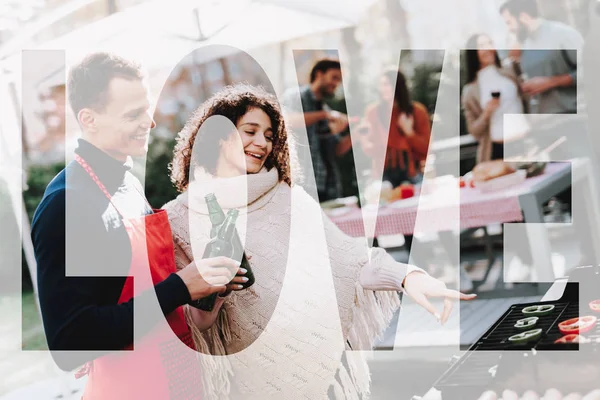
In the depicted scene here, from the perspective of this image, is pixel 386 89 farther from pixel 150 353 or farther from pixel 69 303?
pixel 69 303

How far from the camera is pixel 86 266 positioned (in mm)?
1384

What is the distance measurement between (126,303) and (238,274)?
29 cm

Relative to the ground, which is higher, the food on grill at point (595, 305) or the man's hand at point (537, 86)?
the man's hand at point (537, 86)

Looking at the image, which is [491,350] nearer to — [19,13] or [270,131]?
[270,131]

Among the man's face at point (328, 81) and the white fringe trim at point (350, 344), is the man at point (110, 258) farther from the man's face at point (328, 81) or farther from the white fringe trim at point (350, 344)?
the man's face at point (328, 81)

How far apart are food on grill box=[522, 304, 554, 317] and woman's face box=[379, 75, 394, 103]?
86.8 inches

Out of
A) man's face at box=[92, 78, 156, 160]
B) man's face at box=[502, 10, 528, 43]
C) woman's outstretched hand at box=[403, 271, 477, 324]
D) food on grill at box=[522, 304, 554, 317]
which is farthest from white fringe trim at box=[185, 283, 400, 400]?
man's face at box=[502, 10, 528, 43]

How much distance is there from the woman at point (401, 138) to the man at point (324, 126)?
0.70 feet

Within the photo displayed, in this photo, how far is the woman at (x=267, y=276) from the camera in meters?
1.66

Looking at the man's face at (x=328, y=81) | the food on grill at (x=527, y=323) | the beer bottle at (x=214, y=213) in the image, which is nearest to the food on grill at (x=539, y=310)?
the food on grill at (x=527, y=323)

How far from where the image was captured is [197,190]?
5.49 ft

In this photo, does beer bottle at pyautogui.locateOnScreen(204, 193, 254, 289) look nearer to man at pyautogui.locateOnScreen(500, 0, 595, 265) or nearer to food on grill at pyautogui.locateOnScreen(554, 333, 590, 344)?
food on grill at pyautogui.locateOnScreen(554, 333, 590, 344)

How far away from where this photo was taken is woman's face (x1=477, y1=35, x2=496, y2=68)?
358 cm

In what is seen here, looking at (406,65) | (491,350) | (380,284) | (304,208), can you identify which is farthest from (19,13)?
(406,65)
